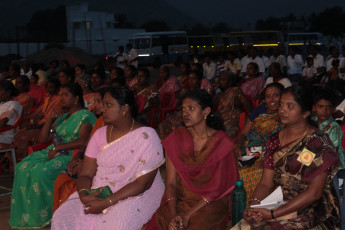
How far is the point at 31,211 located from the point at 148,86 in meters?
3.44

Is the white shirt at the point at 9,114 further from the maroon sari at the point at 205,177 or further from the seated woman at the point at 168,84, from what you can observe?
the maroon sari at the point at 205,177

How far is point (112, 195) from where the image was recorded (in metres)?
3.47

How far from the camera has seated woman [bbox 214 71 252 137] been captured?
6230 mm

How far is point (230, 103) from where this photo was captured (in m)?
6.40

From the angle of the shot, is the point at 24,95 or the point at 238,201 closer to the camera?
the point at 238,201

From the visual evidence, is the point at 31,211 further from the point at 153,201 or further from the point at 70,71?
the point at 70,71

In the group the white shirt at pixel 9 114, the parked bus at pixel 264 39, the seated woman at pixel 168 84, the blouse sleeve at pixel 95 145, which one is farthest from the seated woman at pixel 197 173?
the parked bus at pixel 264 39

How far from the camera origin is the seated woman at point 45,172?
4.68m

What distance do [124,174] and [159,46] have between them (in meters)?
21.8

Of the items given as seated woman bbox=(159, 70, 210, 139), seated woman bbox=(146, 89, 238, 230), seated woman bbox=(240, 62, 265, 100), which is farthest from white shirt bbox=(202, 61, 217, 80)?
seated woman bbox=(146, 89, 238, 230)

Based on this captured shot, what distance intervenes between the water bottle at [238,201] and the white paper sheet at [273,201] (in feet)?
1.01

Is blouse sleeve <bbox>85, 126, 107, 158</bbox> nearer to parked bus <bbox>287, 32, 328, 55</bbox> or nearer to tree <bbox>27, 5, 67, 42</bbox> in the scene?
parked bus <bbox>287, 32, 328, 55</bbox>

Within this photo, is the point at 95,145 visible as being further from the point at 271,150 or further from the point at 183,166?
the point at 271,150

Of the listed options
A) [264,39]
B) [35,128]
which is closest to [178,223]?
[35,128]
